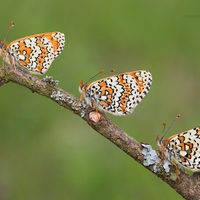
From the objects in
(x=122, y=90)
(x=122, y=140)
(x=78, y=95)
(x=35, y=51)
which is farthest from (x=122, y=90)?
(x=78, y=95)

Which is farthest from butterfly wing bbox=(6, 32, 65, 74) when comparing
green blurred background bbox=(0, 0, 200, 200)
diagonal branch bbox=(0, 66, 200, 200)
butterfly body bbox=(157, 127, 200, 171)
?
green blurred background bbox=(0, 0, 200, 200)

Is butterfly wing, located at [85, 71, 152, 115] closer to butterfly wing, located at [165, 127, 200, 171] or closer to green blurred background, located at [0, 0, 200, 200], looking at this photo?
butterfly wing, located at [165, 127, 200, 171]

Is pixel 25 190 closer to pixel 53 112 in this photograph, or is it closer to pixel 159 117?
pixel 53 112

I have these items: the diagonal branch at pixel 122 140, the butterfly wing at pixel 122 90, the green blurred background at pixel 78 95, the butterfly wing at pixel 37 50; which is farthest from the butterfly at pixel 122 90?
the green blurred background at pixel 78 95

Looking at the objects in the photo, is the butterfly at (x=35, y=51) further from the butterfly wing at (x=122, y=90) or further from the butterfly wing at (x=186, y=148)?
the butterfly wing at (x=186, y=148)

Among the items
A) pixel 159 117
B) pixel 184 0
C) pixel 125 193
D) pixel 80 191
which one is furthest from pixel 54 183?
pixel 184 0
